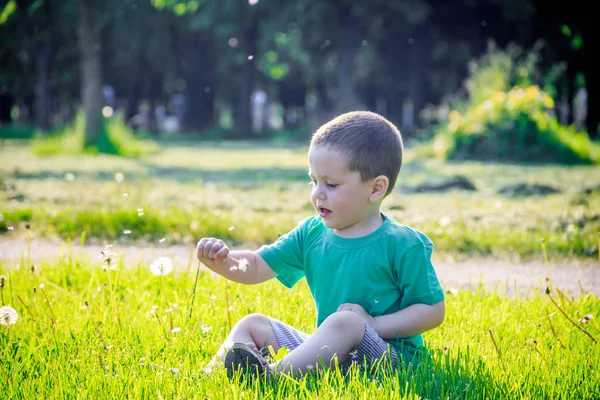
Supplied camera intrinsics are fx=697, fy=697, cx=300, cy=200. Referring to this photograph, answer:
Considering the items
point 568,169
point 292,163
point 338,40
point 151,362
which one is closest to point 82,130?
point 292,163

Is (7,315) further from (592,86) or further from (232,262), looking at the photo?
(592,86)

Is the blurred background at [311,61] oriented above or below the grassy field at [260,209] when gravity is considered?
above

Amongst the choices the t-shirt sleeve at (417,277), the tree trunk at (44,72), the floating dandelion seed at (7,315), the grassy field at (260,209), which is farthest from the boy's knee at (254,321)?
the tree trunk at (44,72)

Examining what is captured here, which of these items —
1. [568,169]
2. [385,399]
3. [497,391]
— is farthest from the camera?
[568,169]

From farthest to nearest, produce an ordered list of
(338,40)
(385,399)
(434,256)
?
(338,40), (434,256), (385,399)

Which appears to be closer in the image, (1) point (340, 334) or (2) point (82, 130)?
(1) point (340, 334)

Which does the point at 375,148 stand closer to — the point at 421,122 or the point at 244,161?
the point at 244,161

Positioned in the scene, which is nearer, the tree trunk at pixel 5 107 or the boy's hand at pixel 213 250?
the boy's hand at pixel 213 250

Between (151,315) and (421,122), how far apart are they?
2992cm

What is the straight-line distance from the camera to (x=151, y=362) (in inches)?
114

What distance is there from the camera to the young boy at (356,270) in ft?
8.72

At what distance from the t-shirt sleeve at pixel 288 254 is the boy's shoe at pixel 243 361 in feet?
1.69

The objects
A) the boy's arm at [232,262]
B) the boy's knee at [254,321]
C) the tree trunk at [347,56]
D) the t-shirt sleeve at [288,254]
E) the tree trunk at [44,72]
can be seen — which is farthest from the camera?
the tree trunk at [44,72]

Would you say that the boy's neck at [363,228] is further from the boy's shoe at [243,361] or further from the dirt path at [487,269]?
the dirt path at [487,269]
